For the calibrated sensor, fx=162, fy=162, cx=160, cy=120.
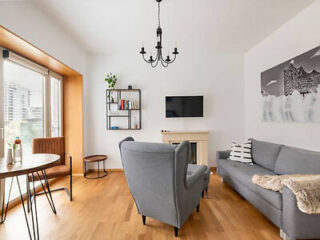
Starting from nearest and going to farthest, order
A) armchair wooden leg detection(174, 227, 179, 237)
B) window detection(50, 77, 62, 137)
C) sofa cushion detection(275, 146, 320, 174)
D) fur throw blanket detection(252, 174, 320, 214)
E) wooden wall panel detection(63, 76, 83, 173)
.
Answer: fur throw blanket detection(252, 174, 320, 214)
armchair wooden leg detection(174, 227, 179, 237)
sofa cushion detection(275, 146, 320, 174)
window detection(50, 77, 62, 137)
wooden wall panel detection(63, 76, 83, 173)

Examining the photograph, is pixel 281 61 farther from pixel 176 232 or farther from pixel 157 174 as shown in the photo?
pixel 176 232

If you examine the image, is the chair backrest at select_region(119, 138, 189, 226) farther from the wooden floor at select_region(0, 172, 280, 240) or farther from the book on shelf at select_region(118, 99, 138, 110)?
the book on shelf at select_region(118, 99, 138, 110)

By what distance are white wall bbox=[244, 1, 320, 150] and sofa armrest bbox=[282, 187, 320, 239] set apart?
3.69 feet

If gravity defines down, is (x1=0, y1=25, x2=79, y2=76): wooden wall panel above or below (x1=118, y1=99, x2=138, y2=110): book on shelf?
above

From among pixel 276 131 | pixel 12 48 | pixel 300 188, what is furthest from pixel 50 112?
pixel 276 131

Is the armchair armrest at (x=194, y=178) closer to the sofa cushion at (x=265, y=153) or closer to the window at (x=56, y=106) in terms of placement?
the sofa cushion at (x=265, y=153)

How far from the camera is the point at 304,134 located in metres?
2.32

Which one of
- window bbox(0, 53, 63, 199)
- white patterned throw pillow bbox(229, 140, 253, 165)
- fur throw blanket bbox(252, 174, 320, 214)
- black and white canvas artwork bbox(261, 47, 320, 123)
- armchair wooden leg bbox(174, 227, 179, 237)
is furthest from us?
white patterned throw pillow bbox(229, 140, 253, 165)

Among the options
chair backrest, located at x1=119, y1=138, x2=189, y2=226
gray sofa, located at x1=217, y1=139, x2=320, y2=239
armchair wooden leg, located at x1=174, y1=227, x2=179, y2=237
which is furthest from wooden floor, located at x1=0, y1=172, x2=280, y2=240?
chair backrest, located at x1=119, y1=138, x2=189, y2=226

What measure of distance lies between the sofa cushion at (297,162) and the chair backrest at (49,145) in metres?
3.43

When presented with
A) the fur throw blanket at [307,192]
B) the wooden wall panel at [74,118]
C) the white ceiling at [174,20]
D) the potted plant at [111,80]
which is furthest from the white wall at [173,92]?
the fur throw blanket at [307,192]

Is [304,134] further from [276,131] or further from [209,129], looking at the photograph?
[209,129]

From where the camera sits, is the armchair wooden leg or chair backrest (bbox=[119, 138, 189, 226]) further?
the armchair wooden leg

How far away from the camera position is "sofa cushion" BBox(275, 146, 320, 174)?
1.90 meters
